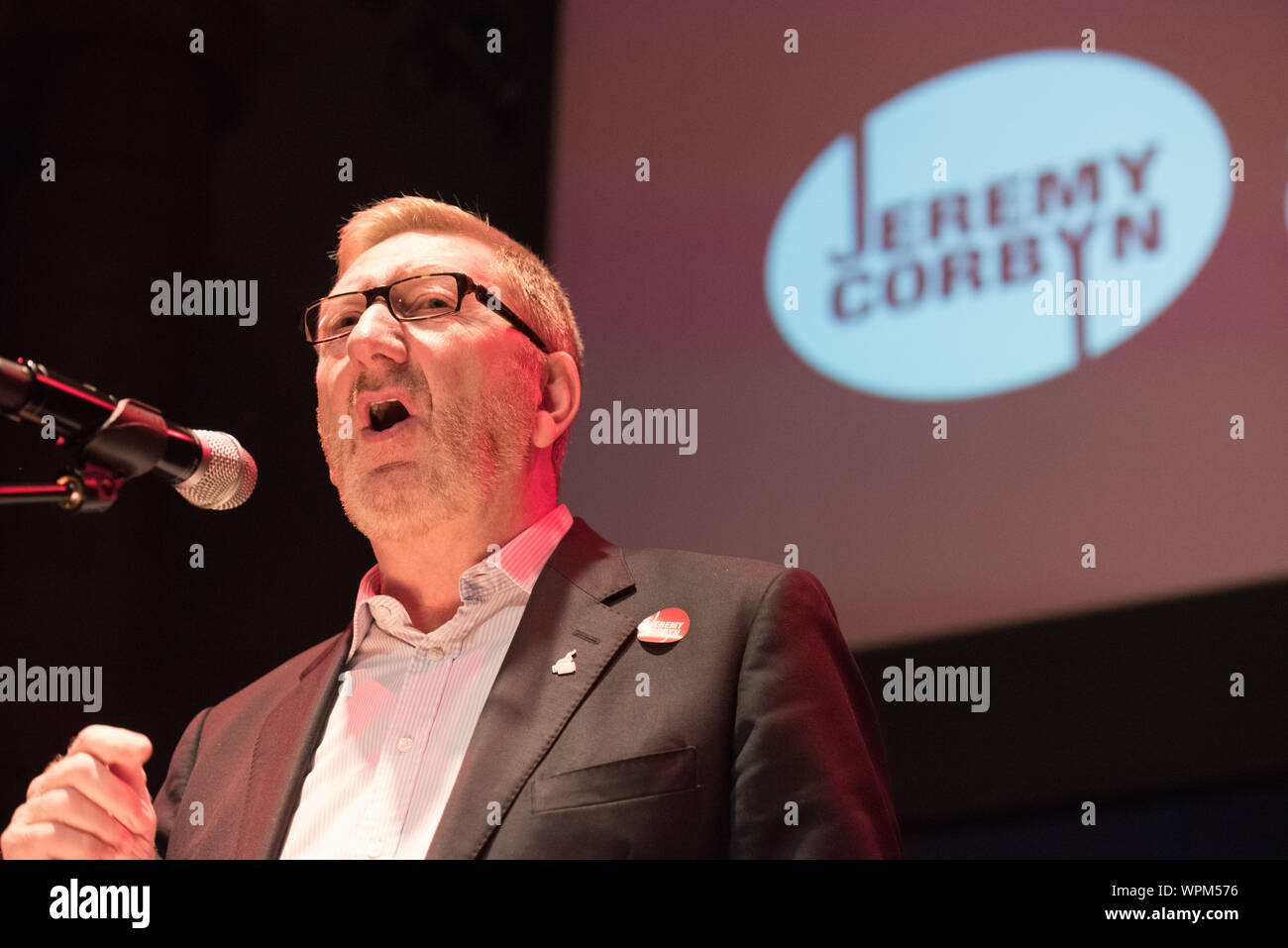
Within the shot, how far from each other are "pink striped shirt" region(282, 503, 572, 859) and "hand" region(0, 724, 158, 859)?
0.26 meters

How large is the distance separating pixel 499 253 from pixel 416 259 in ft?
0.62

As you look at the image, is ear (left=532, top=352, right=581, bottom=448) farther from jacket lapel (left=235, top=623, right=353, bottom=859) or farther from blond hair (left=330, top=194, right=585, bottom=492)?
jacket lapel (left=235, top=623, right=353, bottom=859)

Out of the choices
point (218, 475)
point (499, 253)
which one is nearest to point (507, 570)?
point (218, 475)

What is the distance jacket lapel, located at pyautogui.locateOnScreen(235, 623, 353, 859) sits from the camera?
188 centimetres

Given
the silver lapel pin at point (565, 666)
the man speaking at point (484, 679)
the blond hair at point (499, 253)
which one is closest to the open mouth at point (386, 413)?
the man speaking at point (484, 679)

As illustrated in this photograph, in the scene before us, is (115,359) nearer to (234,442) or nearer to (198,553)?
(198,553)

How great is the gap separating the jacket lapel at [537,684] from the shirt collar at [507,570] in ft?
0.24

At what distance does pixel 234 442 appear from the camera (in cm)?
171

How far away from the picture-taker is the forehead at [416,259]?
226 centimetres

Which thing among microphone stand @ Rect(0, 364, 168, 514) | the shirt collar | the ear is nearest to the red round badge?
the shirt collar

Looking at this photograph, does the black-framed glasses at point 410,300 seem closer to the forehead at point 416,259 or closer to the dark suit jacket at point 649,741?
the forehead at point 416,259

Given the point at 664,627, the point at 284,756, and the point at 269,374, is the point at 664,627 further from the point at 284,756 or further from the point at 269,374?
the point at 269,374
